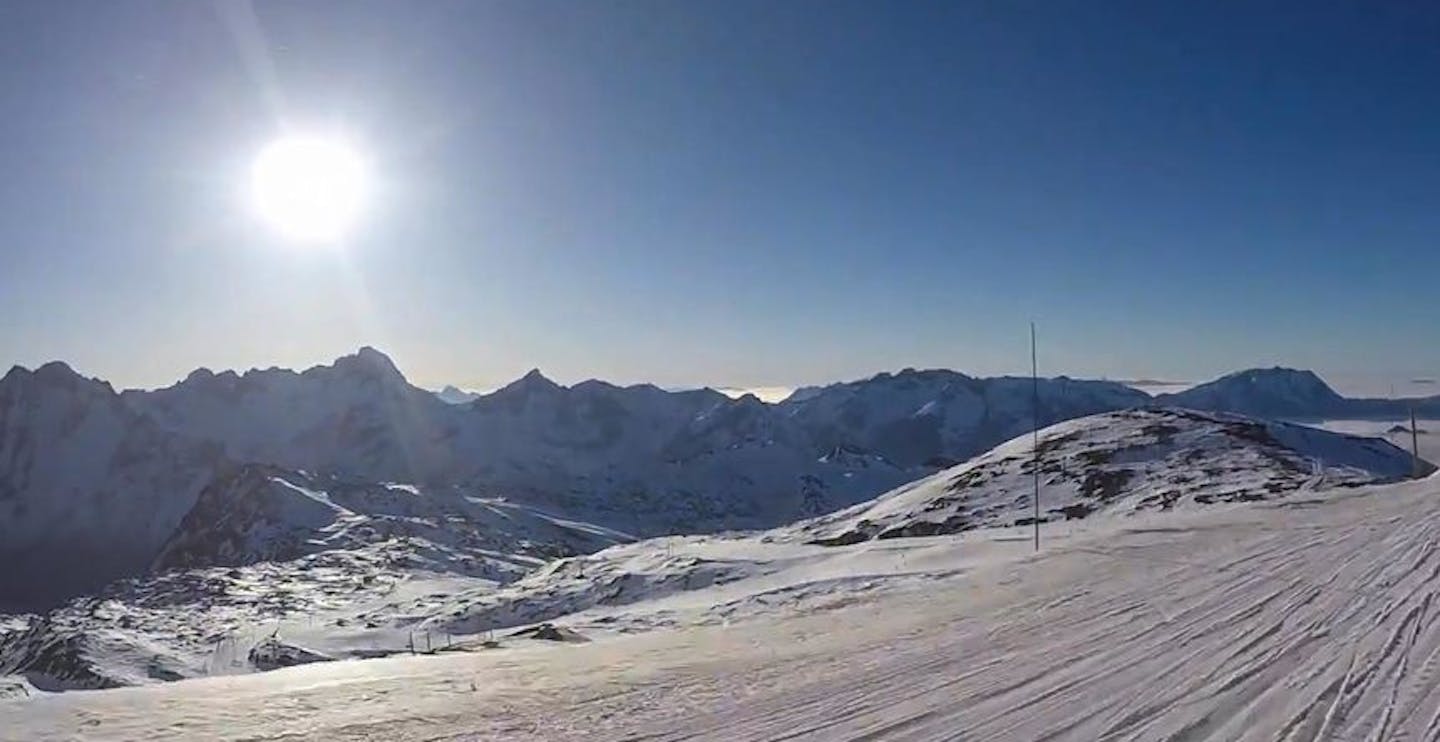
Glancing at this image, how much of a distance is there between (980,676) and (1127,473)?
55760 millimetres

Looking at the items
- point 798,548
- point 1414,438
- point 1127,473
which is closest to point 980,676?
point 798,548

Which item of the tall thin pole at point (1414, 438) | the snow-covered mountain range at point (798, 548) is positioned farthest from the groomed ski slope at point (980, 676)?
the tall thin pole at point (1414, 438)

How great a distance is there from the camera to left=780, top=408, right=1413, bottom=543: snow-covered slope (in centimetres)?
5294

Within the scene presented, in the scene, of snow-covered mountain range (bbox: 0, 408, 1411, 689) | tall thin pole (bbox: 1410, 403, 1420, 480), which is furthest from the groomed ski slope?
tall thin pole (bbox: 1410, 403, 1420, 480)

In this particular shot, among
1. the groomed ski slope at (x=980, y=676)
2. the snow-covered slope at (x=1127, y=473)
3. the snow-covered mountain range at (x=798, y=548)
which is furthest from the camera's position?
the snow-covered slope at (x=1127, y=473)

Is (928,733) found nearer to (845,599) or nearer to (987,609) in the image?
(987,609)

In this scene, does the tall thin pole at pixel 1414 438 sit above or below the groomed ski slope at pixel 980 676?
above

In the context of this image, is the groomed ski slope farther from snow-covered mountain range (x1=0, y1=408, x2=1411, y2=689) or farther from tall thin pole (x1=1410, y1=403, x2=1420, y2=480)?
tall thin pole (x1=1410, y1=403, x2=1420, y2=480)

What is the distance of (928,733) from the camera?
10883mm

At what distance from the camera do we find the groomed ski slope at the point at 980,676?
11.1 meters

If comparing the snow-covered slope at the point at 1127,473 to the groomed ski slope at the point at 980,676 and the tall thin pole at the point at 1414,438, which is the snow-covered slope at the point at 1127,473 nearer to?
the tall thin pole at the point at 1414,438

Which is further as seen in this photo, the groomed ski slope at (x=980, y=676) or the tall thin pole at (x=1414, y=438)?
the tall thin pole at (x=1414, y=438)

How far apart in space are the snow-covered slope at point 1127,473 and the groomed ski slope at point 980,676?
92.8ft

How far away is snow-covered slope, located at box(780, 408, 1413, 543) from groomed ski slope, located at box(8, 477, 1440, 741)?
92.8ft
